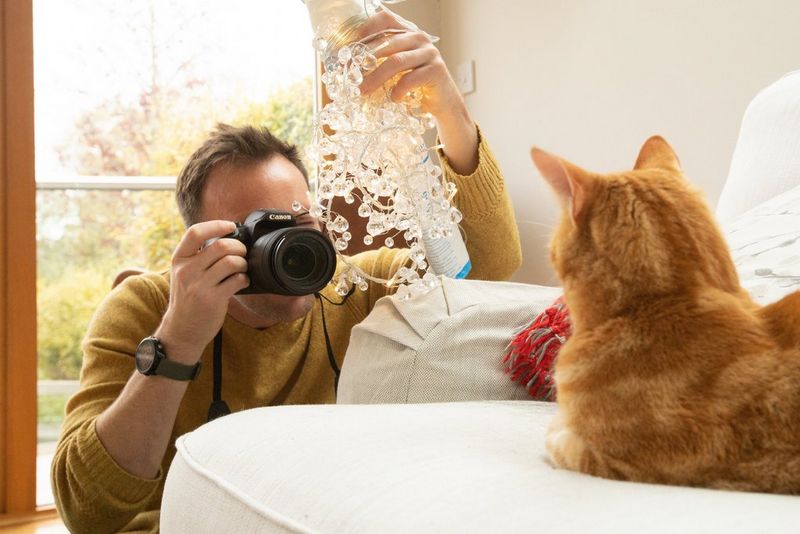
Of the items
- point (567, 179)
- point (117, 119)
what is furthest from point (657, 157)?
point (117, 119)

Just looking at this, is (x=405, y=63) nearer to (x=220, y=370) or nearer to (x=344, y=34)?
(x=344, y=34)

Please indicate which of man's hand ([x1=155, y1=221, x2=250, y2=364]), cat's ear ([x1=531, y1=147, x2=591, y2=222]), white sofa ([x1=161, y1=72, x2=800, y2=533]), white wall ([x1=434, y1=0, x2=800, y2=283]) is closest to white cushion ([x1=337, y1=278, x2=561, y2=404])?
white sofa ([x1=161, y1=72, x2=800, y2=533])

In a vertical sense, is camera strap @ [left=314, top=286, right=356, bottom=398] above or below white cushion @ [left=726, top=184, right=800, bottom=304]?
below

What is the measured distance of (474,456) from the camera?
534 millimetres

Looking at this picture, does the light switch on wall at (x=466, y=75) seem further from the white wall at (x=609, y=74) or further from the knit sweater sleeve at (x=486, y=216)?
the knit sweater sleeve at (x=486, y=216)

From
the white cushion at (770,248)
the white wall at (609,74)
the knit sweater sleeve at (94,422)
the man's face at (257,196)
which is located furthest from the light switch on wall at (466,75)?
the white cushion at (770,248)

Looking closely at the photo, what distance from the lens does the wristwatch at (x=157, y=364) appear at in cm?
92

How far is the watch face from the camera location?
0.92 meters

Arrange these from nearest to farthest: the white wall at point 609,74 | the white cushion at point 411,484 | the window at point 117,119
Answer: the white cushion at point 411,484
the white wall at point 609,74
the window at point 117,119

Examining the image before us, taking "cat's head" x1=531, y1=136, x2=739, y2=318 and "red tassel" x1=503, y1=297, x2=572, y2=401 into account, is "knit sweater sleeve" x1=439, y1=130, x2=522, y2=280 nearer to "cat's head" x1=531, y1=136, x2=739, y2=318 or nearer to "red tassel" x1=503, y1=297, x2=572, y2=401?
"red tassel" x1=503, y1=297, x2=572, y2=401

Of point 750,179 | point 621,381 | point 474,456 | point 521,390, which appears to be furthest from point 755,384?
point 750,179

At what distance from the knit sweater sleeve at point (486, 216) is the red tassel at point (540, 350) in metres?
0.36

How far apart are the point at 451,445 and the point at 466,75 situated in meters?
1.96

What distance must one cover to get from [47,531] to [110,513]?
3.71 feet
